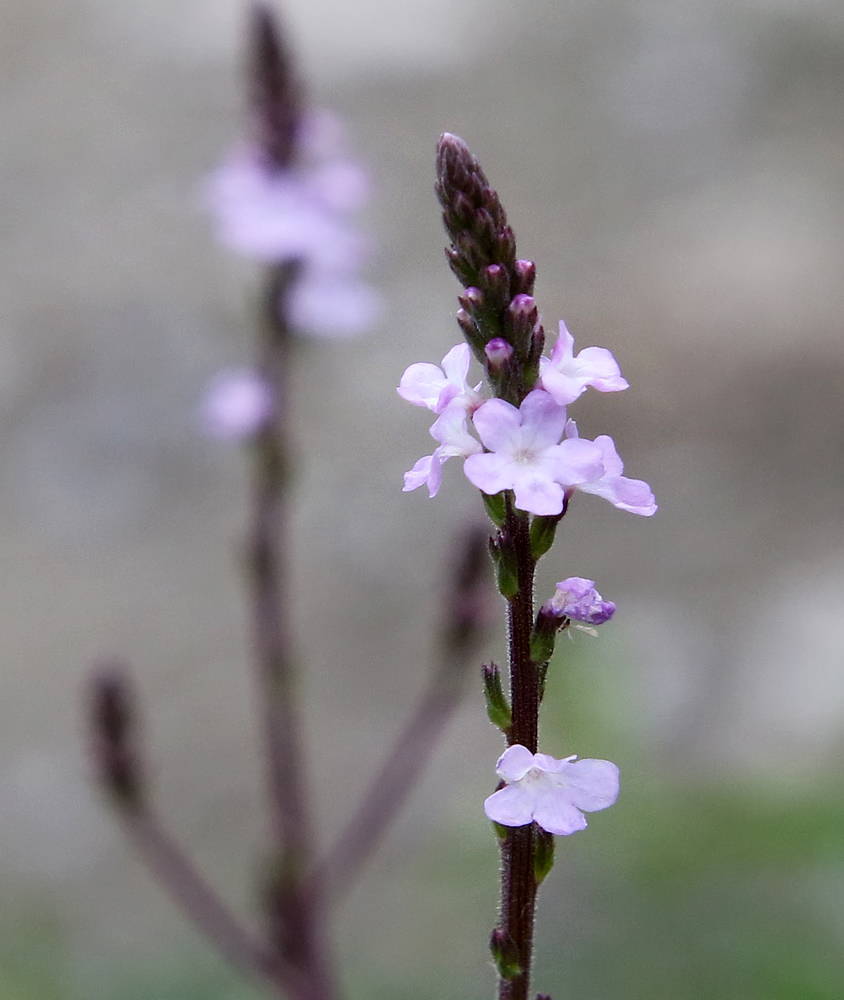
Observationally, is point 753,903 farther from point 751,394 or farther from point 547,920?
point 751,394

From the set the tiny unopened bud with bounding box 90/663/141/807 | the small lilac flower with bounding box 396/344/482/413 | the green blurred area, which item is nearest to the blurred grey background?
the green blurred area

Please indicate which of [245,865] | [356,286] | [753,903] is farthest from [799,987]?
[245,865]

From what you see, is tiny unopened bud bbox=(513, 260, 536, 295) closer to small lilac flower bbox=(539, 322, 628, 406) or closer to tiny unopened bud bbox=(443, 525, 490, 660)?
small lilac flower bbox=(539, 322, 628, 406)

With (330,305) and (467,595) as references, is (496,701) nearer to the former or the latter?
(467,595)

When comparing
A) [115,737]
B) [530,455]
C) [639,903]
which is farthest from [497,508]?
[639,903]

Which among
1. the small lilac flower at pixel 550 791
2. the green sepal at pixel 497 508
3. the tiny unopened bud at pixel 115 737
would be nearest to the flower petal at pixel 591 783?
the small lilac flower at pixel 550 791

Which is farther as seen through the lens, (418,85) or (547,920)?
(418,85)
